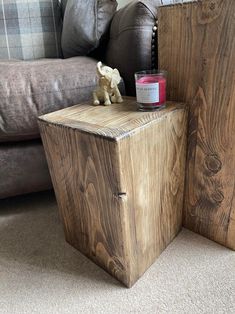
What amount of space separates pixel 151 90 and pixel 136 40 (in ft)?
0.77

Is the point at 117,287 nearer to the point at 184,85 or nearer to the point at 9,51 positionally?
the point at 184,85

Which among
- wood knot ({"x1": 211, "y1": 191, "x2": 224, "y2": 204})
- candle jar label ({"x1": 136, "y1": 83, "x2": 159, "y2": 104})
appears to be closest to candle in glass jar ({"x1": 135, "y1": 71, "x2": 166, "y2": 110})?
candle jar label ({"x1": 136, "y1": 83, "x2": 159, "y2": 104})

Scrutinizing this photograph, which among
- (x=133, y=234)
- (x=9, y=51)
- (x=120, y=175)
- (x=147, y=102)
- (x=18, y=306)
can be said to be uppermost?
(x=9, y=51)

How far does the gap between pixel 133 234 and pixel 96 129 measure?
0.92ft

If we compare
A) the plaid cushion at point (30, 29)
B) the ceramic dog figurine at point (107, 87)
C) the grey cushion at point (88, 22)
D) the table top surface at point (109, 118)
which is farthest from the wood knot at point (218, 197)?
the plaid cushion at point (30, 29)

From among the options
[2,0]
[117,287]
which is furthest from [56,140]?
[2,0]

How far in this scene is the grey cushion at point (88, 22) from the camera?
1004mm

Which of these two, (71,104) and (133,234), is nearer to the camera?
(133,234)

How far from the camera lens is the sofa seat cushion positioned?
0.83 m

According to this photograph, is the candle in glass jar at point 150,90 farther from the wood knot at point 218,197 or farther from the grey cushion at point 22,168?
the grey cushion at point 22,168

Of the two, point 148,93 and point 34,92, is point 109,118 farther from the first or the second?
point 34,92

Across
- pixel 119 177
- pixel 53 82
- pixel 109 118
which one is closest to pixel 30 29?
pixel 53 82

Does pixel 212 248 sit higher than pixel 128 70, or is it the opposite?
pixel 128 70

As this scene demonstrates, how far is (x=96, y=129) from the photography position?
1.98 feet
